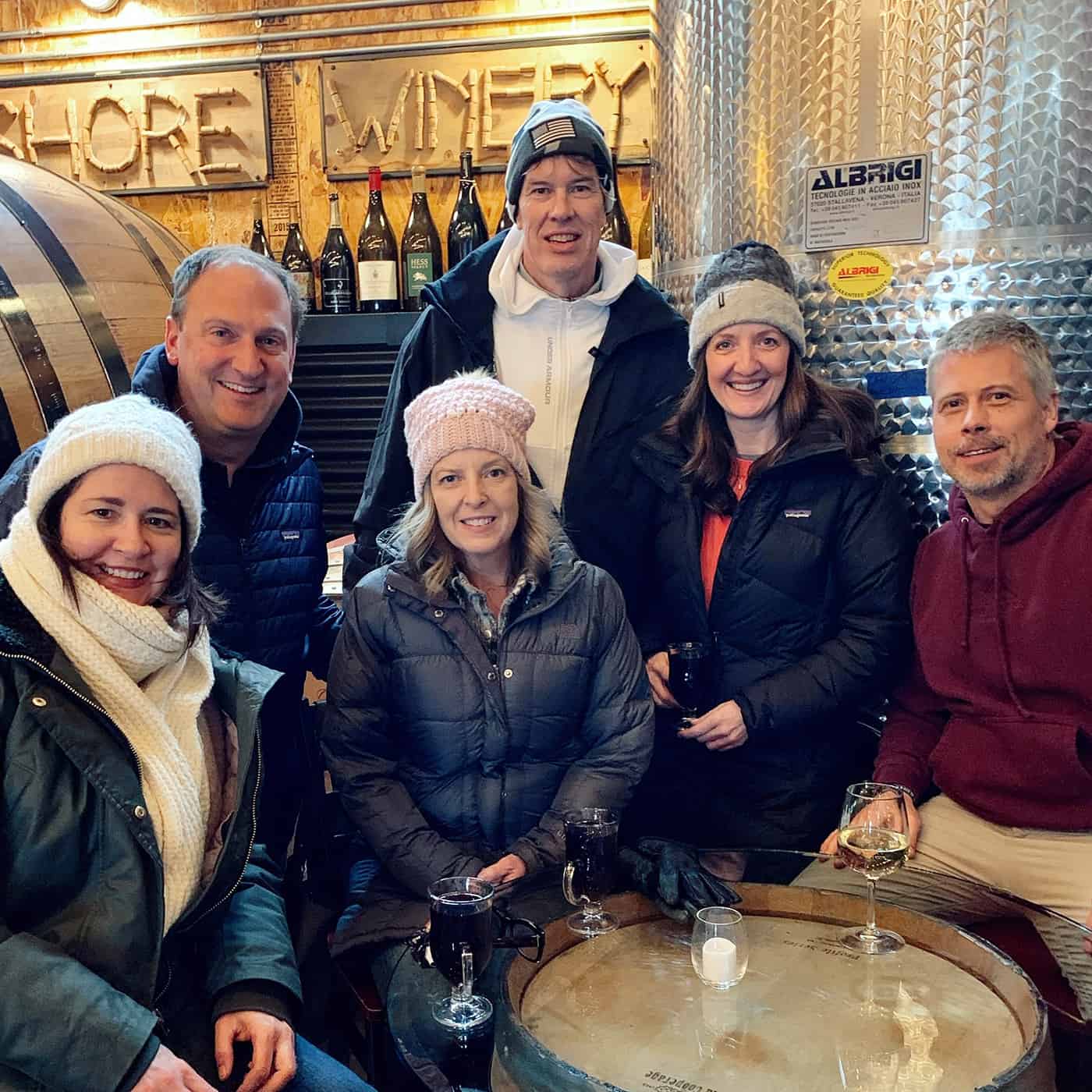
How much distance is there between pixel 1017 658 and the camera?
2.05 m

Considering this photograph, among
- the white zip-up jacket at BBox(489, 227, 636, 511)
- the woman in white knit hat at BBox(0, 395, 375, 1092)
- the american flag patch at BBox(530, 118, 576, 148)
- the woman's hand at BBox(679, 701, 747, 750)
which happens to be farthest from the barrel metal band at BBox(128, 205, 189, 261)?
the woman's hand at BBox(679, 701, 747, 750)

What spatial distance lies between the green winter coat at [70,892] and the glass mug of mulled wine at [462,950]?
0.34 metres

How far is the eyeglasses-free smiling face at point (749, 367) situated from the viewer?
89.7 inches

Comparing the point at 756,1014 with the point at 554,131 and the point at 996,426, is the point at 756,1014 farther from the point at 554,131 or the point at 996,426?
the point at 554,131

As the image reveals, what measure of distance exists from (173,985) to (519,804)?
65cm

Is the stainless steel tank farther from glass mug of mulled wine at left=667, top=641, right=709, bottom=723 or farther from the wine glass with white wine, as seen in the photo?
the wine glass with white wine

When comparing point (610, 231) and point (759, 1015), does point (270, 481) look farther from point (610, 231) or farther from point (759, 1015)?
point (610, 231)

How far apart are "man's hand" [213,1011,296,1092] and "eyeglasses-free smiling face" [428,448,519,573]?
0.87 meters

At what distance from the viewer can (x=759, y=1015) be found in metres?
1.34

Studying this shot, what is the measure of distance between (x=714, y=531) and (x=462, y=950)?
121 cm

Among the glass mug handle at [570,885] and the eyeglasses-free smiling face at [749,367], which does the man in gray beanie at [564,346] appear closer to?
the eyeglasses-free smiling face at [749,367]

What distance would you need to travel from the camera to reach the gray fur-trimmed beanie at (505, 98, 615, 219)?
242cm

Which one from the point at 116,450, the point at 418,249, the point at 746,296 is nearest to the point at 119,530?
the point at 116,450

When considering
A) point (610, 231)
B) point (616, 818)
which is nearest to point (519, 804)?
point (616, 818)
